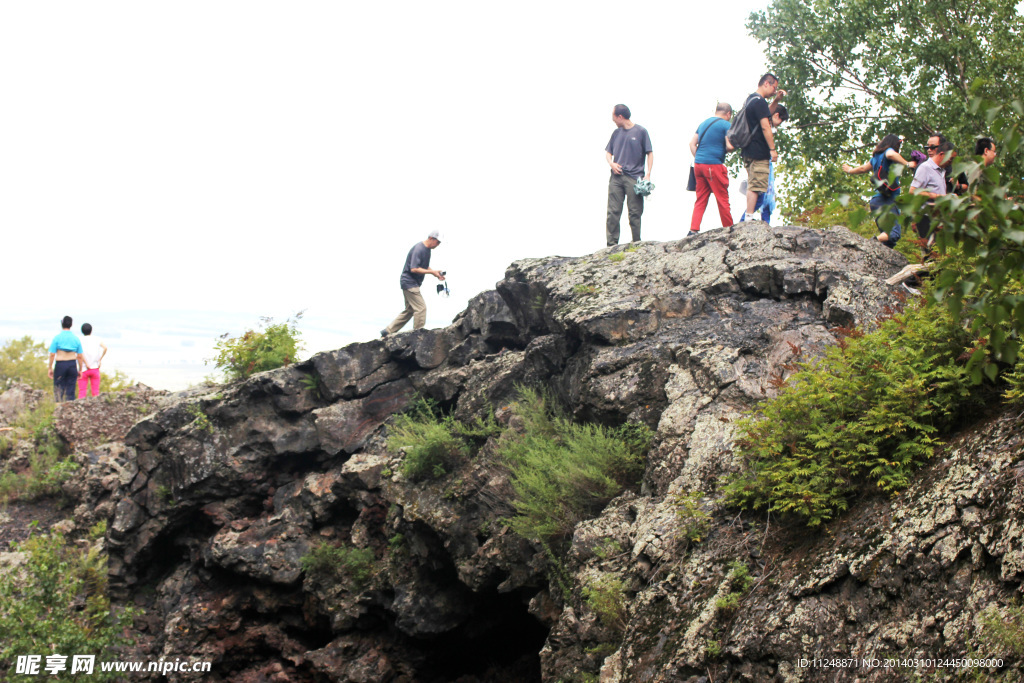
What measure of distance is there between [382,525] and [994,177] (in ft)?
35.3

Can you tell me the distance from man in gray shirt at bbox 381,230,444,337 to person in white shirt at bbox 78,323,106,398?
802 centimetres

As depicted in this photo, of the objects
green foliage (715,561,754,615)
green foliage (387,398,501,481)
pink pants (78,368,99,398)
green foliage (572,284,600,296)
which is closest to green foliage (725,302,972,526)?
green foliage (715,561,754,615)

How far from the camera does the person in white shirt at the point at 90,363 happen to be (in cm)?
1736

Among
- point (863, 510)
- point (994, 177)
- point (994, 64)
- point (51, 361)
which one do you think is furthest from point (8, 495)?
point (994, 64)

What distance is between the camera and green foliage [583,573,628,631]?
657 cm

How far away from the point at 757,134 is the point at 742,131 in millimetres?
231

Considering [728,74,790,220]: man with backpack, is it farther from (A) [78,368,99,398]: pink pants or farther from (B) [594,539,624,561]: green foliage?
(A) [78,368,99,398]: pink pants

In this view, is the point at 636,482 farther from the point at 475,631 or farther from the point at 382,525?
the point at 382,525

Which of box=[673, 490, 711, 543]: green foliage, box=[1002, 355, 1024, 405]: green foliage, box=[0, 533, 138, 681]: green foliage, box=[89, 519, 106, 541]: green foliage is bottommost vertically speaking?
box=[0, 533, 138, 681]: green foliage

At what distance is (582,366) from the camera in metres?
10.1

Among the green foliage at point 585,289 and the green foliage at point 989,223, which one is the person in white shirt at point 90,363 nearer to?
the green foliage at point 585,289

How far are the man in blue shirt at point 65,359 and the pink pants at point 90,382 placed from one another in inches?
10.3

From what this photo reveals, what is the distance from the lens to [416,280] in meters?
13.8

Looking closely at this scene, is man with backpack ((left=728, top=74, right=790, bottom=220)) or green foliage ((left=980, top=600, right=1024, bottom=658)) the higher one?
man with backpack ((left=728, top=74, right=790, bottom=220))
